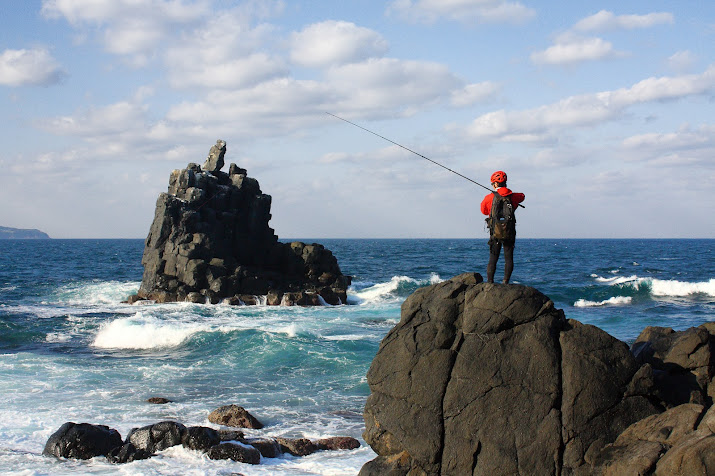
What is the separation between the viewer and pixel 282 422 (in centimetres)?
1412

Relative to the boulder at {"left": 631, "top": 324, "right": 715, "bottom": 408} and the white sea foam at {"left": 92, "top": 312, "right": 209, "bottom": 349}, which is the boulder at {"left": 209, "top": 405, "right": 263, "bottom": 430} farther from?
the white sea foam at {"left": 92, "top": 312, "right": 209, "bottom": 349}

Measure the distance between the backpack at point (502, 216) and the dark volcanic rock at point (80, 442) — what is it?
8.09 metres

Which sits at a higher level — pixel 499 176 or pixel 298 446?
pixel 499 176

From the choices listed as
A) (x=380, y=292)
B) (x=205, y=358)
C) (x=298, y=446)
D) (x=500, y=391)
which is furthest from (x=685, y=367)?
(x=380, y=292)

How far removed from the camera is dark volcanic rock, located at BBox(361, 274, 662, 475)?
8.16 meters

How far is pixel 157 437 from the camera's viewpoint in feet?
39.3

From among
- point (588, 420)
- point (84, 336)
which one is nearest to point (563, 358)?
point (588, 420)

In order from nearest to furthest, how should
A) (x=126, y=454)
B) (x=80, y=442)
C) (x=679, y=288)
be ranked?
1. (x=126, y=454)
2. (x=80, y=442)
3. (x=679, y=288)

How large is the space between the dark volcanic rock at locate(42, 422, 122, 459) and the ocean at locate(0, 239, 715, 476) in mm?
257

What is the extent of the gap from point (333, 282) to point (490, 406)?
33129 mm

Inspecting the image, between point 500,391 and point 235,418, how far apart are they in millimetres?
7059

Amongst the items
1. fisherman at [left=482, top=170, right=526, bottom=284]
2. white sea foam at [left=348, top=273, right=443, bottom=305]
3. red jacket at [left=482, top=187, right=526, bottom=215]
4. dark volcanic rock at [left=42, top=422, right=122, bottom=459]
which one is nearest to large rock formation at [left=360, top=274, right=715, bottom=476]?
fisherman at [left=482, top=170, right=526, bottom=284]

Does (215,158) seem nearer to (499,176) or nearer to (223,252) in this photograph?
(223,252)

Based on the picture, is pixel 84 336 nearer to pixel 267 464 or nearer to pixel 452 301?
pixel 267 464
